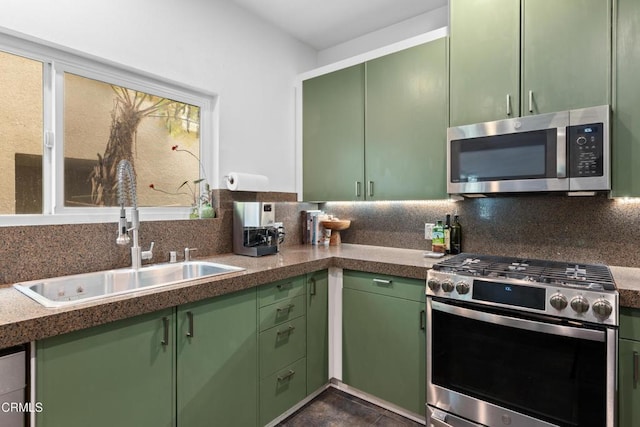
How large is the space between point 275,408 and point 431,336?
0.94m

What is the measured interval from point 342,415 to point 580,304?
1.41 meters

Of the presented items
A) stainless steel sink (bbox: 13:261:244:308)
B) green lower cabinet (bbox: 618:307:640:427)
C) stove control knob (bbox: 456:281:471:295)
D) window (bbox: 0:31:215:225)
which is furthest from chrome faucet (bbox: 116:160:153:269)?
green lower cabinet (bbox: 618:307:640:427)

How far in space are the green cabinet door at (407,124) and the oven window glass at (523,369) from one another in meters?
0.90

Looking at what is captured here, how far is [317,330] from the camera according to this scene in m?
2.18

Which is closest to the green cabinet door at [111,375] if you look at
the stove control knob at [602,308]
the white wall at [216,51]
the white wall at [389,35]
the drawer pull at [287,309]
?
the drawer pull at [287,309]

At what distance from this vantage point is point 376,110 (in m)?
2.43

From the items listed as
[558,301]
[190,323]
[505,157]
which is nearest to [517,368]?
[558,301]

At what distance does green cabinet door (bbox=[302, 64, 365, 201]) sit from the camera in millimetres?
2541

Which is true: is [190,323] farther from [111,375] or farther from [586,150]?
[586,150]

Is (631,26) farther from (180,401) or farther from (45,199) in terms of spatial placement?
(45,199)

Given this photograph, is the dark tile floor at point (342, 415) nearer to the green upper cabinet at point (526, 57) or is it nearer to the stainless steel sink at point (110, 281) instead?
the stainless steel sink at point (110, 281)

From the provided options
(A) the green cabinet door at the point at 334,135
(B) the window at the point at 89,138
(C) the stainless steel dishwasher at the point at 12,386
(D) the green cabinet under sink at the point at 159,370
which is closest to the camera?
(C) the stainless steel dishwasher at the point at 12,386

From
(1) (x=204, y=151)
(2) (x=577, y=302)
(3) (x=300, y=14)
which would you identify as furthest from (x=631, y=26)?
(1) (x=204, y=151)

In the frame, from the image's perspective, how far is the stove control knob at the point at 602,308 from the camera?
1.32m
